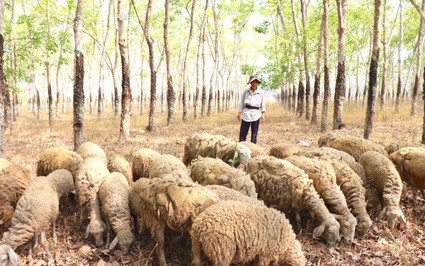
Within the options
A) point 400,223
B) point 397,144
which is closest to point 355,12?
point 397,144

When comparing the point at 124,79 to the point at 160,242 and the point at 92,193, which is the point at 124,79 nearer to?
the point at 92,193

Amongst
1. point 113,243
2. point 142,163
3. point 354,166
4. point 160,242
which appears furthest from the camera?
point 142,163

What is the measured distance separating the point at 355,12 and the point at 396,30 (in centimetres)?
1450

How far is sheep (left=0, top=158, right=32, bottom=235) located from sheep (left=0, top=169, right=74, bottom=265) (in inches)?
9.7

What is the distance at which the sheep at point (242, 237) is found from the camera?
9.80ft

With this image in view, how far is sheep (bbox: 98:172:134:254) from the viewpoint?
384cm


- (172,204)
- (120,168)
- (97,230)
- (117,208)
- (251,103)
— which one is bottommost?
(97,230)

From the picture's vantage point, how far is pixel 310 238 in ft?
13.7

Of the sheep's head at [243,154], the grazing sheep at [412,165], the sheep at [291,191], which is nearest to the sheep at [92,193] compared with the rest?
the sheep at [291,191]

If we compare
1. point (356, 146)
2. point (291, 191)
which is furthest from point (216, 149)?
point (356, 146)

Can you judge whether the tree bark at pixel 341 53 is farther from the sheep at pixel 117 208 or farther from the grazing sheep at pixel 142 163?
the sheep at pixel 117 208

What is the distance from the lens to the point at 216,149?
673cm

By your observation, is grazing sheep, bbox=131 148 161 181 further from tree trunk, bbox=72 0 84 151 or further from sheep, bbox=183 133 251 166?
tree trunk, bbox=72 0 84 151

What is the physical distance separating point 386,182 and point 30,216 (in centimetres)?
513
